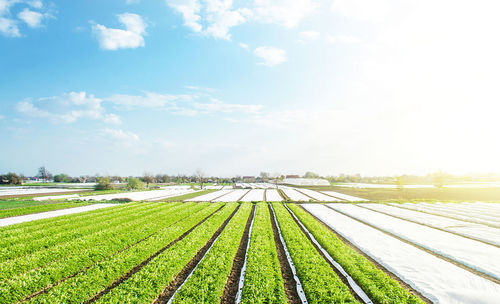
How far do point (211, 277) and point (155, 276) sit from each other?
2212 millimetres

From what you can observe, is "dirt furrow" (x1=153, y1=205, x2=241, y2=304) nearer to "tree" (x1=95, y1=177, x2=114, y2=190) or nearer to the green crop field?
the green crop field

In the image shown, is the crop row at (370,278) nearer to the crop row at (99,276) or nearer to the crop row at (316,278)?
the crop row at (316,278)

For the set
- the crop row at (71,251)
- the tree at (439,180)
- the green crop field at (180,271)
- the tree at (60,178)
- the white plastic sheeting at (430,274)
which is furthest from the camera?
the tree at (60,178)

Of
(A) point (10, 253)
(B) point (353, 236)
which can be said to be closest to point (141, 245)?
(A) point (10, 253)

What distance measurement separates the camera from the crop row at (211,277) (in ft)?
23.6

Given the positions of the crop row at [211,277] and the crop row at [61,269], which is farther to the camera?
the crop row at [61,269]

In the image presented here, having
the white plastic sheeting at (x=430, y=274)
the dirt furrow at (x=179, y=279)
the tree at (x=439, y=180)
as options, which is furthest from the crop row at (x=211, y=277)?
the tree at (x=439, y=180)

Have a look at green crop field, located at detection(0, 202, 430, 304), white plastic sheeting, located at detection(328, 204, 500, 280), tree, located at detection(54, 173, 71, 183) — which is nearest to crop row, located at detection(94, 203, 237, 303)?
green crop field, located at detection(0, 202, 430, 304)

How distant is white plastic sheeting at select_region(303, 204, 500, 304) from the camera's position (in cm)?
758

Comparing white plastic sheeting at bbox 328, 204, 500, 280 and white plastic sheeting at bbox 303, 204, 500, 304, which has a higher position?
white plastic sheeting at bbox 303, 204, 500, 304

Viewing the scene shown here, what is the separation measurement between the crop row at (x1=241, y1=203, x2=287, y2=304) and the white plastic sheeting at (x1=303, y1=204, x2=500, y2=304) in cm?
538

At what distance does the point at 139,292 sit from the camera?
291 inches

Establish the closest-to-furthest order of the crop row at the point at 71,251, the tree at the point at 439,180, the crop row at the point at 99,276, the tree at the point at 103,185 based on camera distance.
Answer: the crop row at the point at 99,276 < the crop row at the point at 71,251 < the tree at the point at 103,185 < the tree at the point at 439,180

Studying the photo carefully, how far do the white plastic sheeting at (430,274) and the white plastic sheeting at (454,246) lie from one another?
1201 millimetres
